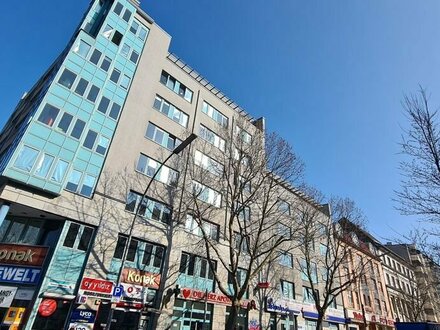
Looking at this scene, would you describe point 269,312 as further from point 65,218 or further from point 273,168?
point 65,218

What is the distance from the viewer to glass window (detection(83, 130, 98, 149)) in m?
18.3

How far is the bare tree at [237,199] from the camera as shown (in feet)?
53.7

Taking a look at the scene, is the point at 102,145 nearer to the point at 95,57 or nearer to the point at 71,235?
the point at 71,235

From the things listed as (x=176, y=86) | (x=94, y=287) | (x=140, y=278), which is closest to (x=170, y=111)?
(x=176, y=86)

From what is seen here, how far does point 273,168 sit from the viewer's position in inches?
734

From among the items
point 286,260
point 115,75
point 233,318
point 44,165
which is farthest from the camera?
point 286,260

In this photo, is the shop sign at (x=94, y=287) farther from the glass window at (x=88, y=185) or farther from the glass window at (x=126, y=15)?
the glass window at (x=126, y=15)

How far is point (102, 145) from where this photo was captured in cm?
1911

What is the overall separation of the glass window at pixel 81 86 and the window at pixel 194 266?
545 inches

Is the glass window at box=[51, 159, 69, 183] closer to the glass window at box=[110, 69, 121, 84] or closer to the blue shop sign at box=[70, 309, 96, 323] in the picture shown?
the blue shop sign at box=[70, 309, 96, 323]

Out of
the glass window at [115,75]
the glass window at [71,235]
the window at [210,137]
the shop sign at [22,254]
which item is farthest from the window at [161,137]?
the shop sign at [22,254]

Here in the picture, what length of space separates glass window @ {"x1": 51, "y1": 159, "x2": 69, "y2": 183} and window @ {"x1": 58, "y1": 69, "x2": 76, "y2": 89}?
553 centimetres

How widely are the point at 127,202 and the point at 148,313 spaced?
24.1 feet

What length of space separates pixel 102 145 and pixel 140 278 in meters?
9.32
